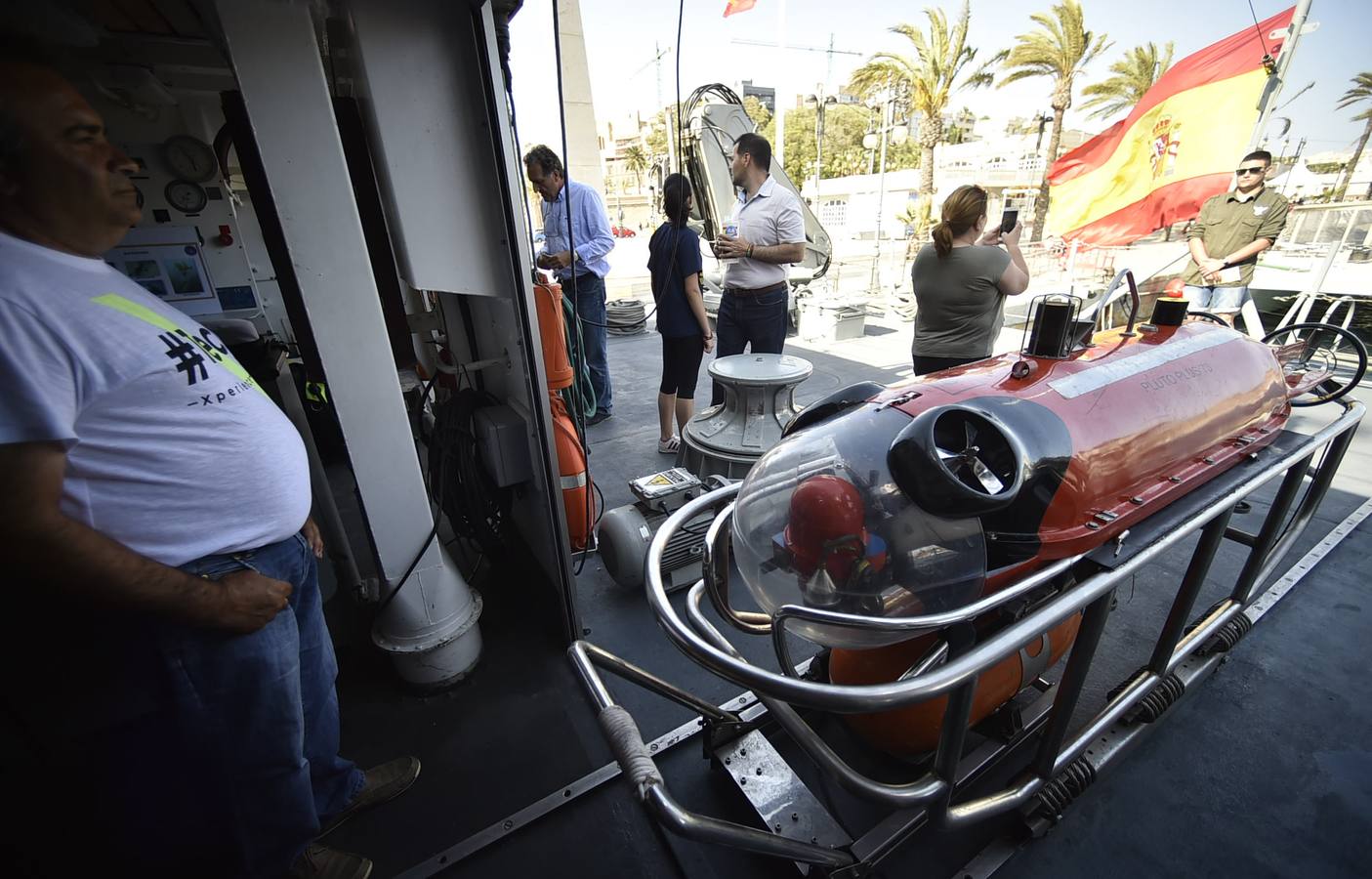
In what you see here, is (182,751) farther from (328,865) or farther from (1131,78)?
(1131,78)

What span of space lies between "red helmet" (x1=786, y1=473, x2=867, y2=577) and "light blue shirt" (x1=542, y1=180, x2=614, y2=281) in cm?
337

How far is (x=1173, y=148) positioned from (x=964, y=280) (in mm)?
5036

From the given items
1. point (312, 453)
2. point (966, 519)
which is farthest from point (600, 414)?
point (966, 519)

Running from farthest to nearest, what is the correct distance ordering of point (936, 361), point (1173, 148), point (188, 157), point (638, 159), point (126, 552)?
point (638, 159) → point (1173, 148) → point (188, 157) → point (936, 361) → point (126, 552)

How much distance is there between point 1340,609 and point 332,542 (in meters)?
4.46

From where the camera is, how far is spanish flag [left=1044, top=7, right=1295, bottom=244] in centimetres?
489

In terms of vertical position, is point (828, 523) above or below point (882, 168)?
below

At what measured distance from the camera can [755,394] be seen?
3.04 meters

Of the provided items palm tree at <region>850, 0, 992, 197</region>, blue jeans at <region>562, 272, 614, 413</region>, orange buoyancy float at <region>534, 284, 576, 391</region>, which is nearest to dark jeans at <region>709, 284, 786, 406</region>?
blue jeans at <region>562, 272, 614, 413</region>

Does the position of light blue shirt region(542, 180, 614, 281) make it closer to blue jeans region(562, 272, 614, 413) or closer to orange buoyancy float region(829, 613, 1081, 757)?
blue jeans region(562, 272, 614, 413)

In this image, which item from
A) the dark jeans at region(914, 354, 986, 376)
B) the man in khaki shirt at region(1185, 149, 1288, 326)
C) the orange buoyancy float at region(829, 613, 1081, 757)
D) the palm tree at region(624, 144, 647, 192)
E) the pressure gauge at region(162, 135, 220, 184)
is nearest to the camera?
the orange buoyancy float at region(829, 613, 1081, 757)

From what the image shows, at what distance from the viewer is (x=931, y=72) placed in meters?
13.8

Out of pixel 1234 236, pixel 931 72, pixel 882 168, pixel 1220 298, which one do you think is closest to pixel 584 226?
pixel 1234 236

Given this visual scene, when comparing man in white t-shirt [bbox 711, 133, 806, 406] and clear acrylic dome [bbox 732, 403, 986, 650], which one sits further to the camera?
man in white t-shirt [bbox 711, 133, 806, 406]
